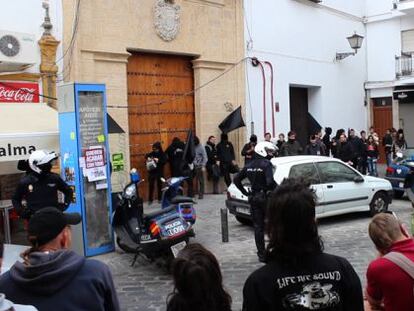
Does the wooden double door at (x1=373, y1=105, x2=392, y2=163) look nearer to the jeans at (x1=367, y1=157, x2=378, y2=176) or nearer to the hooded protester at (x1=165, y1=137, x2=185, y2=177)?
the jeans at (x1=367, y1=157, x2=378, y2=176)

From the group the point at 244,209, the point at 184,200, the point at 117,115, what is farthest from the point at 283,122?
the point at 184,200

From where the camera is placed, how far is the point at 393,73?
77.5ft

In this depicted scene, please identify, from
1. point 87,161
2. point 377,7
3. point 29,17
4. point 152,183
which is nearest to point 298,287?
point 87,161

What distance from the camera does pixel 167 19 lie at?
568 inches

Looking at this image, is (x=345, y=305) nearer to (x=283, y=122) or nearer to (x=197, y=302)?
(x=197, y=302)

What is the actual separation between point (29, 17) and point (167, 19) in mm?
4257

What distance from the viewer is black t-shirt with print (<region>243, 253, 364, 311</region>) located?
2.33m

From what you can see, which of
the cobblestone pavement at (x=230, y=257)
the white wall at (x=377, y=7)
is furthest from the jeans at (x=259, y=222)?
the white wall at (x=377, y=7)

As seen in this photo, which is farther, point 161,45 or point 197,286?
point 161,45

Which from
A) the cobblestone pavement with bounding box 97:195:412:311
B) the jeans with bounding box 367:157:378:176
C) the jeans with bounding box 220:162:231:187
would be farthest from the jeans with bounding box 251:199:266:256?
the jeans with bounding box 367:157:378:176

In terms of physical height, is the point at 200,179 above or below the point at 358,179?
below

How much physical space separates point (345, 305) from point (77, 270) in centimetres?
130

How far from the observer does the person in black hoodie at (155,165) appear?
44.2ft

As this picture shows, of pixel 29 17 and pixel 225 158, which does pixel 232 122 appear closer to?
pixel 225 158
